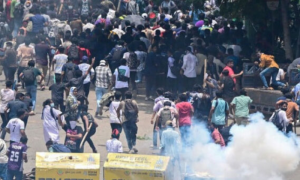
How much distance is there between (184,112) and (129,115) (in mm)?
1110

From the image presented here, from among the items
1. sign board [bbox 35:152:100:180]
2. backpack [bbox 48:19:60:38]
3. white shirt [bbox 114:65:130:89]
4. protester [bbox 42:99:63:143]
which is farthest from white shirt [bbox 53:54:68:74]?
sign board [bbox 35:152:100:180]

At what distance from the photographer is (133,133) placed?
18.1 m

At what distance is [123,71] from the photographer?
2064 cm

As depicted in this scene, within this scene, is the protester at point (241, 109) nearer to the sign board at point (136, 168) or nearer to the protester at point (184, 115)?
the protester at point (184, 115)

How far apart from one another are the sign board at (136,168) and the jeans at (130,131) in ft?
16.5

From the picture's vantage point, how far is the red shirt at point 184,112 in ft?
58.2

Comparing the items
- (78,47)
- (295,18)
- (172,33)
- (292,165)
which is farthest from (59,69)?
(292,165)

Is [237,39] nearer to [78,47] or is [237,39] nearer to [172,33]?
[172,33]

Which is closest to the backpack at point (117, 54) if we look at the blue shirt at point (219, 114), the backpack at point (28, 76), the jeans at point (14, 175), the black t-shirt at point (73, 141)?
the backpack at point (28, 76)

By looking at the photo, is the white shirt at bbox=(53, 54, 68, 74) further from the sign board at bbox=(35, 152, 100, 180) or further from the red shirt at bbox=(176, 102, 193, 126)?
the sign board at bbox=(35, 152, 100, 180)

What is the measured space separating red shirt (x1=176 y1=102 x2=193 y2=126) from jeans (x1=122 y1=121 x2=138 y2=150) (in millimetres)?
968

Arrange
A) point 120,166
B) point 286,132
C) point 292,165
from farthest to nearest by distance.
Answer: point 286,132 → point 292,165 → point 120,166

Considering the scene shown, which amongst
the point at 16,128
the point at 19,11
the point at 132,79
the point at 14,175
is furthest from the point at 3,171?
the point at 19,11

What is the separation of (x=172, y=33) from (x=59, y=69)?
3677mm
